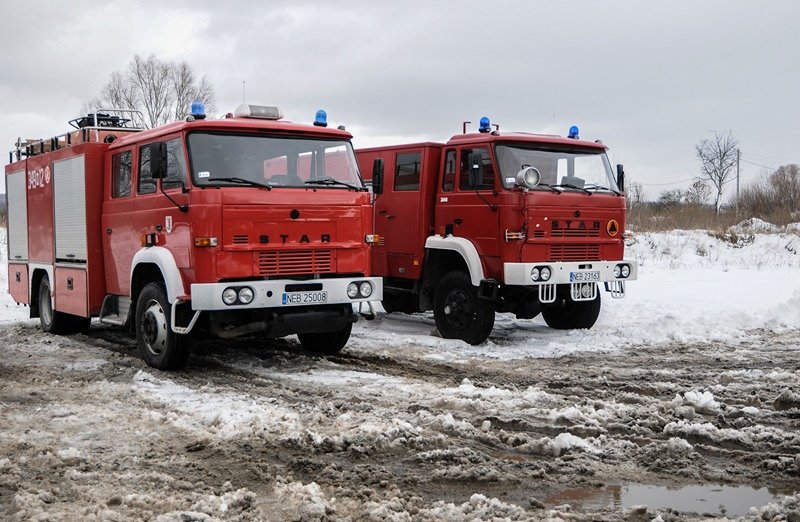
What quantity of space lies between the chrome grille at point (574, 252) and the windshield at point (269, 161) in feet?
9.29

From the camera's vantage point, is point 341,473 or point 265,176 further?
point 265,176

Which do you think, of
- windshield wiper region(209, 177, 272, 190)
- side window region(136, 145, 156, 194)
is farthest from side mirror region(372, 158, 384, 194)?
side window region(136, 145, 156, 194)

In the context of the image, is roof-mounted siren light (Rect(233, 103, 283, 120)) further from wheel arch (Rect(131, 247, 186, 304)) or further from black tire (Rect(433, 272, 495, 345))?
black tire (Rect(433, 272, 495, 345))

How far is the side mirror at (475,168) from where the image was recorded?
10383mm

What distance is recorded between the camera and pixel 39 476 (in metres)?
Answer: 5.01

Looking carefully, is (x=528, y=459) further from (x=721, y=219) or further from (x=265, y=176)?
(x=721, y=219)

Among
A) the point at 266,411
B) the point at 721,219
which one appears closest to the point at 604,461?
the point at 266,411

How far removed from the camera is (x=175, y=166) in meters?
8.30

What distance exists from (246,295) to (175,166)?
1585mm

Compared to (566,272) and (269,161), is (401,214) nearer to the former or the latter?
(566,272)

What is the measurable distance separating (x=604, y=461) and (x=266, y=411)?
2.71 metres

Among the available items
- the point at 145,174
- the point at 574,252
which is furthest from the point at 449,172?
the point at 145,174

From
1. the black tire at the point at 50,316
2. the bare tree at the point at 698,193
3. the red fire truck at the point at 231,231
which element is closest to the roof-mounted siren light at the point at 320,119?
the red fire truck at the point at 231,231

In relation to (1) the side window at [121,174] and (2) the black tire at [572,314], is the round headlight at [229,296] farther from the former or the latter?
(2) the black tire at [572,314]
